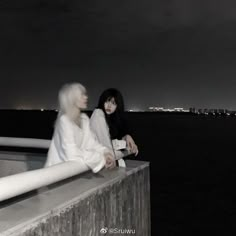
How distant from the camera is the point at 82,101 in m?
3.70

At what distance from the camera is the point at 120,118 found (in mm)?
4734

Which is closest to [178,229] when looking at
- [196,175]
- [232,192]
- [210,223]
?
[210,223]

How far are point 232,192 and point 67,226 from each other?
1206cm

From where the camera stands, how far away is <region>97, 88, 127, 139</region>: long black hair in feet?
14.9

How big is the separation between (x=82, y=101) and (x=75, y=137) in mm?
384

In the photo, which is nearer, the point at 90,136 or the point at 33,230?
the point at 33,230

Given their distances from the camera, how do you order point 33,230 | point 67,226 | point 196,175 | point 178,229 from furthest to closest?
point 196,175 → point 178,229 → point 67,226 → point 33,230

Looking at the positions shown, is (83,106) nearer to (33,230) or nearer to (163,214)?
(33,230)

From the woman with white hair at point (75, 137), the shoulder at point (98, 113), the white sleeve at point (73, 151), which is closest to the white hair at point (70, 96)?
the woman with white hair at point (75, 137)

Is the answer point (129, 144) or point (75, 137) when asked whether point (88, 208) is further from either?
point (129, 144)

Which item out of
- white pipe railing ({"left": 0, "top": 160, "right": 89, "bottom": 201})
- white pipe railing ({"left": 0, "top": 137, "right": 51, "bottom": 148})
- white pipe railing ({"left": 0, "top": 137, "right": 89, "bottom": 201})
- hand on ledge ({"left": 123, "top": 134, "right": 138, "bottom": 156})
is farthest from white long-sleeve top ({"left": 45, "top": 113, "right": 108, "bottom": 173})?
white pipe railing ({"left": 0, "top": 137, "right": 51, "bottom": 148})

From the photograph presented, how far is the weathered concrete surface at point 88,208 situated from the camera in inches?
103

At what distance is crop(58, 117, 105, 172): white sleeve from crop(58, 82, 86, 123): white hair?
0.11 metres

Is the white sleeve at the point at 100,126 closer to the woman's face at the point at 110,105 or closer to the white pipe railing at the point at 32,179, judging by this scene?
the woman's face at the point at 110,105
